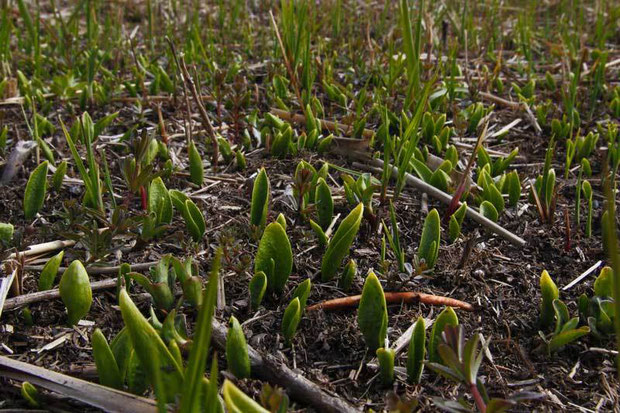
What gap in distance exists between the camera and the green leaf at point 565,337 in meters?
1.39

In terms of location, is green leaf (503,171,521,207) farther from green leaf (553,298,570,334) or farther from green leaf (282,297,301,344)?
green leaf (282,297,301,344)

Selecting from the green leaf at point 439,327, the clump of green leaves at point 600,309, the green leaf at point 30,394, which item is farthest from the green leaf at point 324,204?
the green leaf at point 30,394

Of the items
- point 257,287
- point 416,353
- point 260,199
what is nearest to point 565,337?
point 416,353

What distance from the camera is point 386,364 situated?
1.33 m

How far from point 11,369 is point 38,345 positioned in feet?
0.43

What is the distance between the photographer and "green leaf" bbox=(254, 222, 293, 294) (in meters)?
1.57

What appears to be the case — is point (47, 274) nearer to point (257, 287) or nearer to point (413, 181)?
point (257, 287)

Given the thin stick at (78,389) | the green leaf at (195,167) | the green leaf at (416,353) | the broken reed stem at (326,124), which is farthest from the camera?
the broken reed stem at (326,124)

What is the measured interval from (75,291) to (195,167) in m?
0.76

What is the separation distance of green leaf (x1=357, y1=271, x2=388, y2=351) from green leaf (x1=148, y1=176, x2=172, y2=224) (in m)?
0.72

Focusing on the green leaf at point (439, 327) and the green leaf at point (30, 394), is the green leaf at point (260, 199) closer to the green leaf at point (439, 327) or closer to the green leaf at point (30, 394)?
the green leaf at point (439, 327)

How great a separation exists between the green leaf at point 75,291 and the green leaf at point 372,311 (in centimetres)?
63

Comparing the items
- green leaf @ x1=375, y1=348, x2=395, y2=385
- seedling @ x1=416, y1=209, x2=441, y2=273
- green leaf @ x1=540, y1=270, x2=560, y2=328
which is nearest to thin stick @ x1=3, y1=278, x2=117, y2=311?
green leaf @ x1=375, y1=348, x2=395, y2=385

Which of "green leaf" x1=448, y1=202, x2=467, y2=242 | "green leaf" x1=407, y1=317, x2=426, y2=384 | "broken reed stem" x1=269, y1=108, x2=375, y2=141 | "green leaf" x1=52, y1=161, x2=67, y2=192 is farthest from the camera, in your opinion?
"broken reed stem" x1=269, y1=108, x2=375, y2=141
